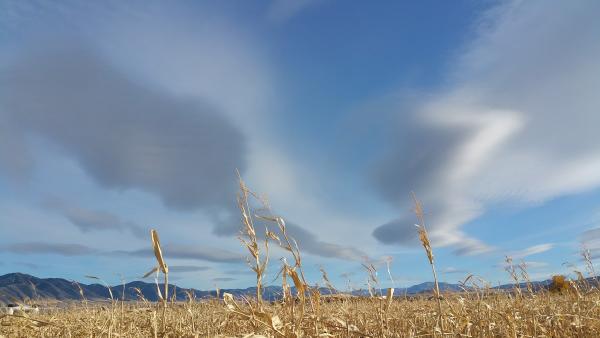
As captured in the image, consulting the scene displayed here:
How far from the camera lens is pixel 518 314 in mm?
8672

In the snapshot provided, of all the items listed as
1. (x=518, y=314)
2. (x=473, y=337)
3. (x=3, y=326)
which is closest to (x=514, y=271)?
(x=518, y=314)

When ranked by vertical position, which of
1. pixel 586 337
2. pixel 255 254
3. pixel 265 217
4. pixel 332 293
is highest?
pixel 265 217

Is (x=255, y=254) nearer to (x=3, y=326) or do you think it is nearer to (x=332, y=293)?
(x=332, y=293)

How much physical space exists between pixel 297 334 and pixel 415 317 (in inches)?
222

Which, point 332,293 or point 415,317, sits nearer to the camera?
point 332,293

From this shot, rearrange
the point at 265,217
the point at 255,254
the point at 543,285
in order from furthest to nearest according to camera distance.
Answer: the point at 543,285, the point at 265,217, the point at 255,254

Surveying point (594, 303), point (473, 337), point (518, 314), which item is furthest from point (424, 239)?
point (594, 303)

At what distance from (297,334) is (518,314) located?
5.78 meters

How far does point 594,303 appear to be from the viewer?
9805mm

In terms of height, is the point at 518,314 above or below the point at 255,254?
below

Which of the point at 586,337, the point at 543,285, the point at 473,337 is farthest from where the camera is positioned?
the point at 543,285

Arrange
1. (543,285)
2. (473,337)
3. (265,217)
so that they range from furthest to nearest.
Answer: (543,285), (473,337), (265,217)

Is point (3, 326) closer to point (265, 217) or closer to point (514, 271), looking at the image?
point (265, 217)

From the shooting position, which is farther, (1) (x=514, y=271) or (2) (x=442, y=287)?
(2) (x=442, y=287)
